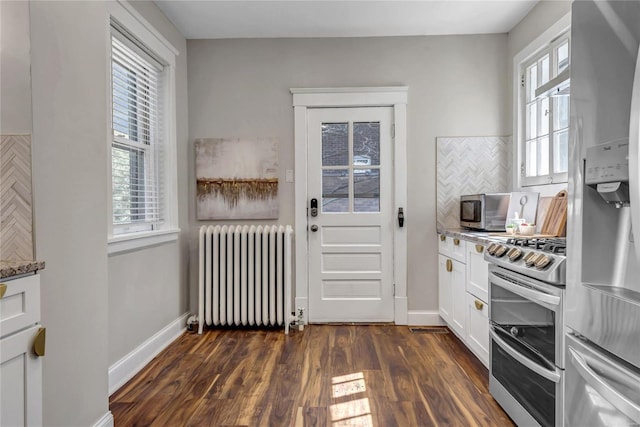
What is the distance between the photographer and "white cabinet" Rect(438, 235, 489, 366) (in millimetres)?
2318

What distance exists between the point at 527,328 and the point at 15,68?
2.22m

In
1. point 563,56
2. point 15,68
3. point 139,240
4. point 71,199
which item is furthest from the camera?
point 563,56

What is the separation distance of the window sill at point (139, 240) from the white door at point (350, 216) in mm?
1191

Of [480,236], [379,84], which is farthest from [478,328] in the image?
[379,84]

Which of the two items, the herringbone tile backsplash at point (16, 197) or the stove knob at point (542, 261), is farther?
the stove knob at point (542, 261)

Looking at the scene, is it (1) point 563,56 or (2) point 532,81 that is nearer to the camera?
(1) point 563,56

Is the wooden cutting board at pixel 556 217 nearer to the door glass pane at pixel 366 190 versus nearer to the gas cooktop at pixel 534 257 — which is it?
the gas cooktop at pixel 534 257

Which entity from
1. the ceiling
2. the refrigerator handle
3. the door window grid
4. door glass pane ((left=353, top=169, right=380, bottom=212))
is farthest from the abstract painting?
the refrigerator handle

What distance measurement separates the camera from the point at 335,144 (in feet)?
11.2

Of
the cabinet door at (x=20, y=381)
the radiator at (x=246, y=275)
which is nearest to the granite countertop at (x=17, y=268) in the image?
the cabinet door at (x=20, y=381)

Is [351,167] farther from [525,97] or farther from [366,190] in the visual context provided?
[525,97]

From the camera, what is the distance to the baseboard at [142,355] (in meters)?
2.22

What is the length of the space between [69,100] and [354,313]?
267 cm

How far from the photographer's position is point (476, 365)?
2.50m
